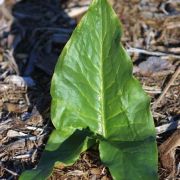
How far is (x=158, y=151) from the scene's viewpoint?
1590 mm

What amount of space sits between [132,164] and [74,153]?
0.58 ft

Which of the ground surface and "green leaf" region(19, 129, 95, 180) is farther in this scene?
the ground surface

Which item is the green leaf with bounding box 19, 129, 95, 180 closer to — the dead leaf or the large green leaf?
the large green leaf

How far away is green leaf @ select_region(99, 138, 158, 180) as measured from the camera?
1.44 metres

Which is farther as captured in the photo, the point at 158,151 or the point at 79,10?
the point at 79,10

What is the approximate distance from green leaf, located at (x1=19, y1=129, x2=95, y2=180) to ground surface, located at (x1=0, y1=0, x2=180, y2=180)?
0.20ft

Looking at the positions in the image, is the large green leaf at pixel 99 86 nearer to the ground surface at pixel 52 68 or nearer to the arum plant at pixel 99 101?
the arum plant at pixel 99 101

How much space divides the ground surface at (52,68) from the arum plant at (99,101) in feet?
0.25

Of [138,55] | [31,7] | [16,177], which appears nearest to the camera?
[16,177]

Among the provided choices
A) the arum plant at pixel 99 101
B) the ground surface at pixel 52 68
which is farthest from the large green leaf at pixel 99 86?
the ground surface at pixel 52 68

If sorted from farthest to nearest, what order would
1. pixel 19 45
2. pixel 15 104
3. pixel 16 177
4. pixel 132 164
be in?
pixel 19 45 < pixel 15 104 < pixel 16 177 < pixel 132 164

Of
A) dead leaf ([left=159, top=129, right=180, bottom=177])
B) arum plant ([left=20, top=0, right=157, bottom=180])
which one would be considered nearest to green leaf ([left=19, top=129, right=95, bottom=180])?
arum plant ([left=20, top=0, right=157, bottom=180])

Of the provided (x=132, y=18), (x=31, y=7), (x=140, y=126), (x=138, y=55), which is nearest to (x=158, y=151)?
(x=140, y=126)

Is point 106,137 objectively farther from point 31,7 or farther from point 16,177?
point 31,7
